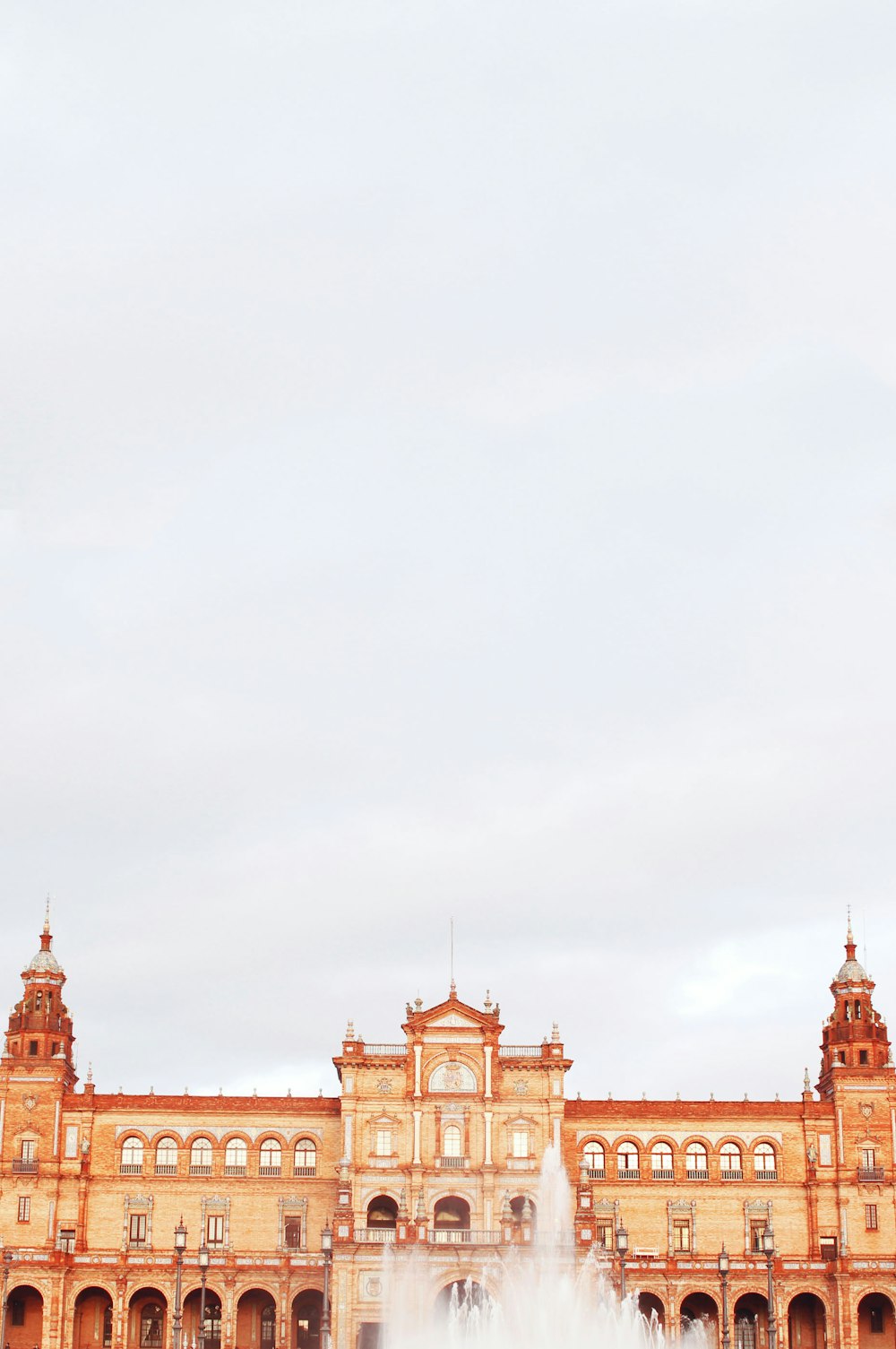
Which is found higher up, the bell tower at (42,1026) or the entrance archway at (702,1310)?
the bell tower at (42,1026)

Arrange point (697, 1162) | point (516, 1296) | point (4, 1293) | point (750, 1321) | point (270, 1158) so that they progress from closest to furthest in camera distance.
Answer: point (516, 1296) → point (4, 1293) → point (750, 1321) → point (270, 1158) → point (697, 1162)

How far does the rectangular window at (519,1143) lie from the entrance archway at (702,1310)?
40.5ft

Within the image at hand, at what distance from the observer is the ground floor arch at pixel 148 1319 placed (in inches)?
4542

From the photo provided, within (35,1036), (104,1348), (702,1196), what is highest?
(35,1036)

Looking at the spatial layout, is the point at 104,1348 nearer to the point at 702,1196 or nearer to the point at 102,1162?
the point at 102,1162

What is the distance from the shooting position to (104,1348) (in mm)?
115062

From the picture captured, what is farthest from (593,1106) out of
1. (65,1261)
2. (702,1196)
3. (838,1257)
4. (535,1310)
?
(65,1261)

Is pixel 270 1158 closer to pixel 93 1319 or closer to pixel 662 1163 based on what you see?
pixel 93 1319

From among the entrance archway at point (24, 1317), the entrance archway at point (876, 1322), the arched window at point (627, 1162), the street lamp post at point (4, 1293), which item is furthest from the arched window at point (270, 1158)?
the entrance archway at point (876, 1322)

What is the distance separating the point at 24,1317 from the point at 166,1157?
12101 mm

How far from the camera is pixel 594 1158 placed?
121 m

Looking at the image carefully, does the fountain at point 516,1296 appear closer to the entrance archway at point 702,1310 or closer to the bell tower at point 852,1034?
the entrance archway at point 702,1310

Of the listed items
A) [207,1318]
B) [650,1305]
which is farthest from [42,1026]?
[650,1305]

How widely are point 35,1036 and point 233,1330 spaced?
21.2 m
